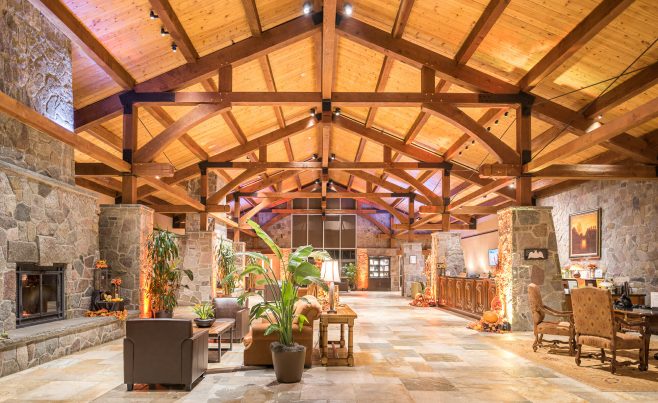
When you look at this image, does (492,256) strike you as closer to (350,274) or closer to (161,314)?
(350,274)

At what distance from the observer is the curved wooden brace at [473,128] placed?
30.0 feet

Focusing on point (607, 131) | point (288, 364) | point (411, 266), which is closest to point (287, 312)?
point (288, 364)

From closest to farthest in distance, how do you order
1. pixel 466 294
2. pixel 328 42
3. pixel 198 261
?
pixel 328 42
pixel 466 294
pixel 198 261

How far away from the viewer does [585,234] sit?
39.1 feet

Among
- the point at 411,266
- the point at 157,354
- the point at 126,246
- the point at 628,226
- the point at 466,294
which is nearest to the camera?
the point at 157,354

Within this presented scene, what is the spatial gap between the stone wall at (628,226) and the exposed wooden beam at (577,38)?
11.4 ft

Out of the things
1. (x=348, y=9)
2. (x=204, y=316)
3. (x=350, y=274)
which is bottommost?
(x=350, y=274)

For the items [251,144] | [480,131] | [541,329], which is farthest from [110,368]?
[251,144]

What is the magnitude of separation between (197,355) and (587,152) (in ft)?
30.2

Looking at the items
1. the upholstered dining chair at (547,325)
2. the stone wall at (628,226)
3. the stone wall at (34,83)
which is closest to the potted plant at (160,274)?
the stone wall at (34,83)

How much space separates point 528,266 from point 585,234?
142 inches

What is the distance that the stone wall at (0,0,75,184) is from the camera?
607 cm

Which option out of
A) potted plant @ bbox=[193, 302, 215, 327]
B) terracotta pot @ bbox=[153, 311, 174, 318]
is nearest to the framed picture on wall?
potted plant @ bbox=[193, 302, 215, 327]

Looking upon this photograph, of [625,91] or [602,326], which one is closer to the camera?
[602,326]
